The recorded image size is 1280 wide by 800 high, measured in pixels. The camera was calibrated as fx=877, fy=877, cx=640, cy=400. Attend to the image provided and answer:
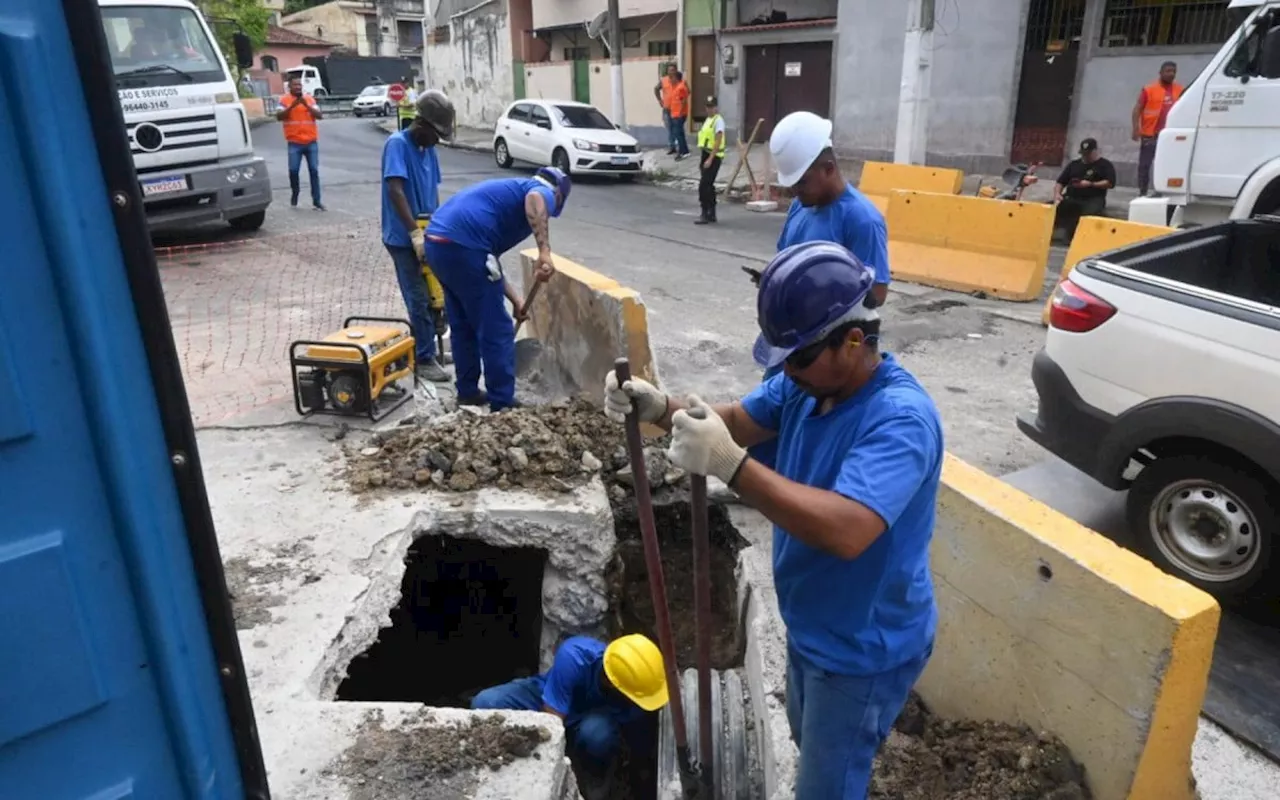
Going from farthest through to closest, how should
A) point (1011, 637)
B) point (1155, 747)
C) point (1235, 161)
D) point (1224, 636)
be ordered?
point (1235, 161)
point (1224, 636)
point (1011, 637)
point (1155, 747)

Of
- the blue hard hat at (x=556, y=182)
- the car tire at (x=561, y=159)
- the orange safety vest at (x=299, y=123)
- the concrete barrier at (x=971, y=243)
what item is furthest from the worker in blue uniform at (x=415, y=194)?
the car tire at (x=561, y=159)

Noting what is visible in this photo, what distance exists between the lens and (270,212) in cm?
1312

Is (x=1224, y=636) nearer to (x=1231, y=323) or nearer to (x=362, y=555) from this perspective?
(x=1231, y=323)

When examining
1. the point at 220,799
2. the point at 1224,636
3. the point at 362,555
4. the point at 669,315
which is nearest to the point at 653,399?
the point at 220,799

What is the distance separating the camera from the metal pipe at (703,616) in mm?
2291

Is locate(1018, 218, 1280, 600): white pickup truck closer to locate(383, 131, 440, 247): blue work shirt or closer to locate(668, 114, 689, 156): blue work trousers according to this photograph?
locate(383, 131, 440, 247): blue work shirt

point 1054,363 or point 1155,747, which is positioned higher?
point 1054,363

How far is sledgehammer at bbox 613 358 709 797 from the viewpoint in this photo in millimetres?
2365

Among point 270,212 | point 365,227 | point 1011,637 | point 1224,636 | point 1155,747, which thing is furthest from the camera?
point 270,212

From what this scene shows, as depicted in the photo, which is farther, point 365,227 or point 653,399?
point 365,227

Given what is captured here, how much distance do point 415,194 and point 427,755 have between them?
4320 mm

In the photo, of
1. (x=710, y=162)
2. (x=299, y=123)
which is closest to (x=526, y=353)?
(x=710, y=162)

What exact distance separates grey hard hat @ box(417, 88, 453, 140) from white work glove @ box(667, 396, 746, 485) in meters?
4.36

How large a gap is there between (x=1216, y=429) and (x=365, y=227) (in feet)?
35.0
